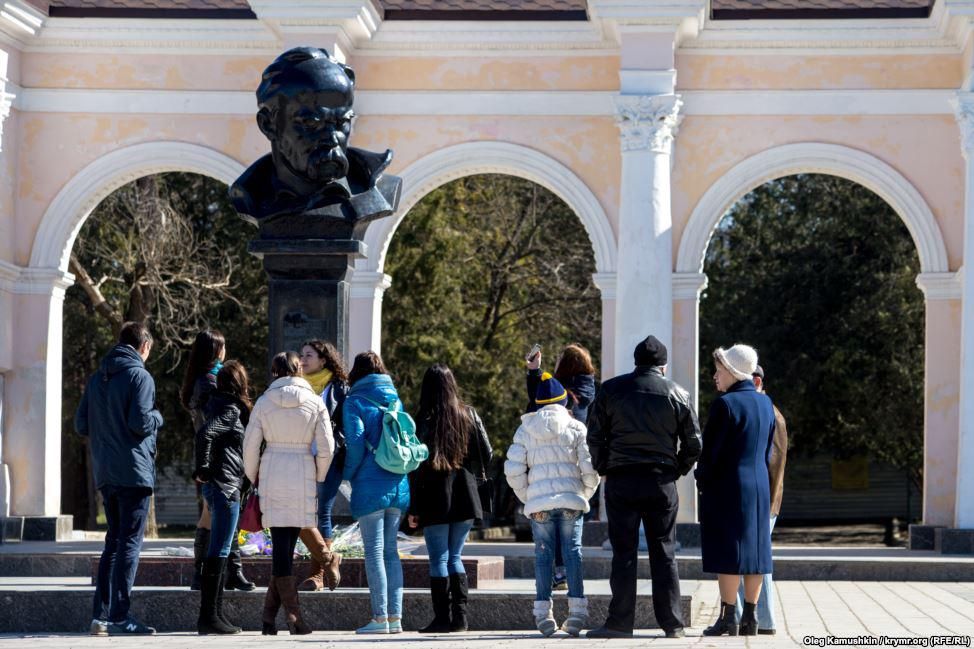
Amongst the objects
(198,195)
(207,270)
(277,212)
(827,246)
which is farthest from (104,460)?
(827,246)

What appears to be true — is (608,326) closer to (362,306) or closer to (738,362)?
(362,306)

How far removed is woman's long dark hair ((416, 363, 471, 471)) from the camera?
1046 centimetres

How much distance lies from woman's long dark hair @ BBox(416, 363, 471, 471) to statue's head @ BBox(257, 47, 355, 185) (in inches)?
74.6

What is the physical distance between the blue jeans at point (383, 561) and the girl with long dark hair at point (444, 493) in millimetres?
151

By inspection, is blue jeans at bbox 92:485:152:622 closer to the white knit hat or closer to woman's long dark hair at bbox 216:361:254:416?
woman's long dark hair at bbox 216:361:254:416

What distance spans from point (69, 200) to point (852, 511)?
23720mm

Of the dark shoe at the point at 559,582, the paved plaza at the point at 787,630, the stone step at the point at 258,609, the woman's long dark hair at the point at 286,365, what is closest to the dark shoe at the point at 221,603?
the paved plaza at the point at 787,630

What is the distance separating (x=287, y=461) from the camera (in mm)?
10023

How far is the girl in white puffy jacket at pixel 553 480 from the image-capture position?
34.5ft

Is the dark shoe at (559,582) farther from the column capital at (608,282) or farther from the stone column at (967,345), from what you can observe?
the column capital at (608,282)

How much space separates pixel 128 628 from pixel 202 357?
165 centimetres

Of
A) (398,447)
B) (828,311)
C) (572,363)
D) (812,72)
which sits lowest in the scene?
(398,447)

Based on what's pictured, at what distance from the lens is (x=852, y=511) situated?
132 ft

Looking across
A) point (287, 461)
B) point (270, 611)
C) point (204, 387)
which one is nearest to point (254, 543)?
point (204, 387)
